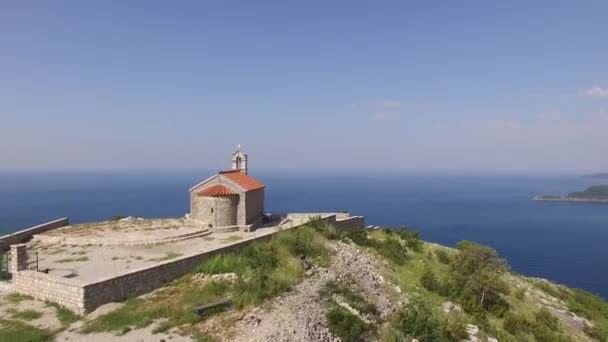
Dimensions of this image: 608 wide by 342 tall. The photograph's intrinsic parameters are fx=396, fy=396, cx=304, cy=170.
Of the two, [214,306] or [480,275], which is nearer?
[214,306]

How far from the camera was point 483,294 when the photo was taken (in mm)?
19984

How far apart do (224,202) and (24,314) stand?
1296 cm

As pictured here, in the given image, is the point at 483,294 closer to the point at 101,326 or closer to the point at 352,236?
the point at 352,236

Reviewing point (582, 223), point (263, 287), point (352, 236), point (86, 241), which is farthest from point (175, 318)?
point (582, 223)

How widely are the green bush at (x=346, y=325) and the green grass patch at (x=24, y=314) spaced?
9456 mm

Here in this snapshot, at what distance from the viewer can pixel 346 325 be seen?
525 inches

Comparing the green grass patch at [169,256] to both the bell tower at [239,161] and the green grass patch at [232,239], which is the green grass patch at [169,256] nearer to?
the green grass patch at [232,239]

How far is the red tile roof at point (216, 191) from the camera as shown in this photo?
81.2ft

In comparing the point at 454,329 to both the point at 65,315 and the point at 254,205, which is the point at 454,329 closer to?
the point at 65,315

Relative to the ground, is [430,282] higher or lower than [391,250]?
lower

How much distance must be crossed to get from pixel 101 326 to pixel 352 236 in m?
15.5

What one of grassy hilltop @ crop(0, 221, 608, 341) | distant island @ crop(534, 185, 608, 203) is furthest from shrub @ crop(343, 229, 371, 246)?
distant island @ crop(534, 185, 608, 203)

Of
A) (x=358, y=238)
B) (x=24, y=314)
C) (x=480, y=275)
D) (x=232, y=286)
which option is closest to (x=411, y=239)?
(x=358, y=238)

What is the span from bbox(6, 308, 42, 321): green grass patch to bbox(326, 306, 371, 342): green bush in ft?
31.0
